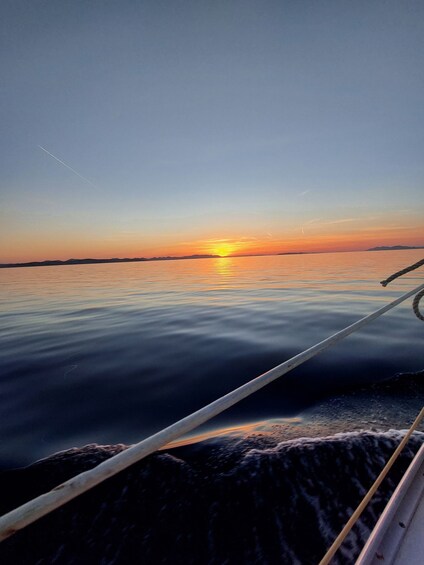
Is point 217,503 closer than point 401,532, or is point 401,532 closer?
point 401,532

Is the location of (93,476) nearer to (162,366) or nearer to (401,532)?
(401,532)

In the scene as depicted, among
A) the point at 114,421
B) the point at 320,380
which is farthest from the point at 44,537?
the point at 320,380

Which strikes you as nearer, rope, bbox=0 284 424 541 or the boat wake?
rope, bbox=0 284 424 541

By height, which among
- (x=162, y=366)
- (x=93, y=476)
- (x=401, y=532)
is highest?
(x=93, y=476)

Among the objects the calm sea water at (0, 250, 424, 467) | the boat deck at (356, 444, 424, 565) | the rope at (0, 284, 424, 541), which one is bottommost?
the calm sea water at (0, 250, 424, 467)

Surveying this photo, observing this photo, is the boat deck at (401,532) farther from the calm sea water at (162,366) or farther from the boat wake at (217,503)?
the calm sea water at (162,366)

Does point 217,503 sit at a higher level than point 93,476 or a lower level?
lower

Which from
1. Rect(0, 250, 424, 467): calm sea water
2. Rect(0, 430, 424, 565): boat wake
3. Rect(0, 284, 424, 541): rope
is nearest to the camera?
Rect(0, 284, 424, 541): rope

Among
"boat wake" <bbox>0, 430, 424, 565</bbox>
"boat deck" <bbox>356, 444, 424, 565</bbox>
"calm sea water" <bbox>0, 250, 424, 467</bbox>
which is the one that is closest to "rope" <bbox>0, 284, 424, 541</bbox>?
"boat deck" <bbox>356, 444, 424, 565</bbox>

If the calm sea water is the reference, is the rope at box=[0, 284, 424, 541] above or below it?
above

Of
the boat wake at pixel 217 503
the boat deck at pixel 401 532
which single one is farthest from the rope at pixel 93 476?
the boat wake at pixel 217 503

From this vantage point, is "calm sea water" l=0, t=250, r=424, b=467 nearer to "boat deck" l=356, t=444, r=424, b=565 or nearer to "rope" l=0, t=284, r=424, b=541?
"boat deck" l=356, t=444, r=424, b=565

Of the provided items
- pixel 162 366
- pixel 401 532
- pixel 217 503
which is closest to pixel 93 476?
pixel 401 532

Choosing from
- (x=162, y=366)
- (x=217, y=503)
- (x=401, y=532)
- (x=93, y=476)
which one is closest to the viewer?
(x=93, y=476)
